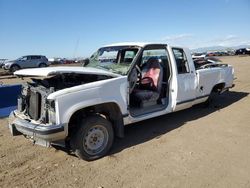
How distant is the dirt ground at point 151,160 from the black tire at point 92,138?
Answer: 0.15 m

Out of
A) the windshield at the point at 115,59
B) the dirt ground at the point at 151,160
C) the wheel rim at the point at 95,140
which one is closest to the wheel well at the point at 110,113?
the wheel rim at the point at 95,140

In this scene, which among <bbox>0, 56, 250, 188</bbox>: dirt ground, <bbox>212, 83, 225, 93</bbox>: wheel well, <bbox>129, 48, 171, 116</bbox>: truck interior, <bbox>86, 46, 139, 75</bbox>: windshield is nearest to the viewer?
<bbox>0, 56, 250, 188</bbox>: dirt ground

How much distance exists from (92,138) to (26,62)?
92.5ft

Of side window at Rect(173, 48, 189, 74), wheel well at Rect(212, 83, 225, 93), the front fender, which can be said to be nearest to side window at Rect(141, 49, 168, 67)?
side window at Rect(173, 48, 189, 74)

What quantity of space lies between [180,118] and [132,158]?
9.24ft

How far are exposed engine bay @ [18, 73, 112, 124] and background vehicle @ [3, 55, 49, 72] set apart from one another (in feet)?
86.3

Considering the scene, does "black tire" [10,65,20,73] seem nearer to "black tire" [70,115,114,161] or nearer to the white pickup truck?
the white pickup truck

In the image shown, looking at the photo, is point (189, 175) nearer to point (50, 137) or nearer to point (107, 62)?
point (50, 137)

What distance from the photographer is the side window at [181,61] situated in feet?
23.2

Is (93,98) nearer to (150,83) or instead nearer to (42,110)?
(42,110)

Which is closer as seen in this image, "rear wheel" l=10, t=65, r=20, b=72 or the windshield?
the windshield

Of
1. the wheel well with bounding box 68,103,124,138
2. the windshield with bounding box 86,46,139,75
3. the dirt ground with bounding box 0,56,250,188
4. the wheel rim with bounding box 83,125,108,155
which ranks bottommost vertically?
the dirt ground with bounding box 0,56,250,188

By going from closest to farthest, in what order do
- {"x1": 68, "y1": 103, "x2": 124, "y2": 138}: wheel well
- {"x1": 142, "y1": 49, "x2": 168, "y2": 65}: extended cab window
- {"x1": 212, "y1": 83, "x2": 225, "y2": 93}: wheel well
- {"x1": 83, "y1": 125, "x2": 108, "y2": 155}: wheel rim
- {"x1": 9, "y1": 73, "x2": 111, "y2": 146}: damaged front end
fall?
1. {"x1": 9, "y1": 73, "x2": 111, "y2": 146}: damaged front end
2. {"x1": 83, "y1": 125, "x2": 108, "y2": 155}: wheel rim
3. {"x1": 68, "y1": 103, "x2": 124, "y2": 138}: wheel well
4. {"x1": 142, "y1": 49, "x2": 168, "y2": 65}: extended cab window
5. {"x1": 212, "y1": 83, "x2": 225, "y2": 93}: wheel well

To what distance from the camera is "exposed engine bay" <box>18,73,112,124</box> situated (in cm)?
474
